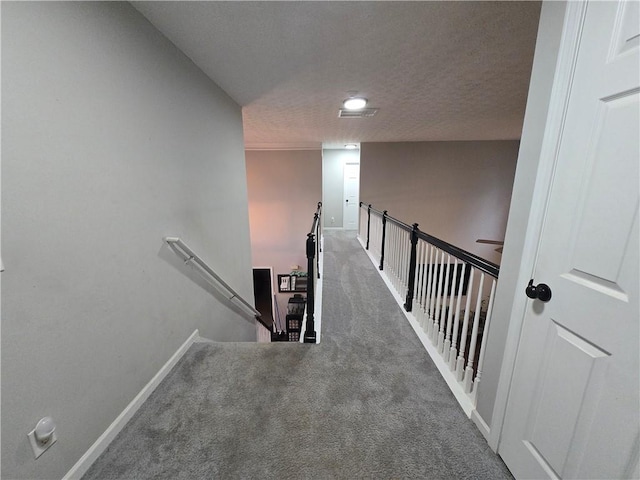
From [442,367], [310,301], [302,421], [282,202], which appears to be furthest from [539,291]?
[282,202]

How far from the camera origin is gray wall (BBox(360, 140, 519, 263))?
5898mm

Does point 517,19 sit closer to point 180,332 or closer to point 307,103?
point 307,103

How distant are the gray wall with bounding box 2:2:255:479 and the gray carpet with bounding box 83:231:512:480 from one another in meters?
0.24

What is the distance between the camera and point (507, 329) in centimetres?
117

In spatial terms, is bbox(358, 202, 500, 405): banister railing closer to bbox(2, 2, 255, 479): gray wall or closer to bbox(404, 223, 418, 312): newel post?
bbox(404, 223, 418, 312): newel post

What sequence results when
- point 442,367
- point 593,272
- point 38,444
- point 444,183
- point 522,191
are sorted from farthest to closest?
point 444,183
point 442,367
point 522,191
point 38,444
point 593,272

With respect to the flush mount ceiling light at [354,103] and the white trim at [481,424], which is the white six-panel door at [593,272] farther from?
the flush mount ceiling light at [354,103]

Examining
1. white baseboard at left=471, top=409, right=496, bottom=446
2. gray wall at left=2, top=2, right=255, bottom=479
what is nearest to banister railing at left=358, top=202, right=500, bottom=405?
white baseboard at left=471, top=409, right=496, bottom=446

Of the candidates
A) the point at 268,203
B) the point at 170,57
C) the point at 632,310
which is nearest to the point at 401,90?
the point at 170,57

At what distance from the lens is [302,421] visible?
1.39m

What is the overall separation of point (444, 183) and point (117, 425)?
262 inches

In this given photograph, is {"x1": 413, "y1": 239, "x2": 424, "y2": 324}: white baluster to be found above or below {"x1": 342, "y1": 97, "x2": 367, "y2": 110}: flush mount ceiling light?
below

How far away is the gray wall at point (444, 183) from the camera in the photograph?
5.90 m

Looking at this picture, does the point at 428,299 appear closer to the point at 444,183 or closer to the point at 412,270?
the point at 412,270
